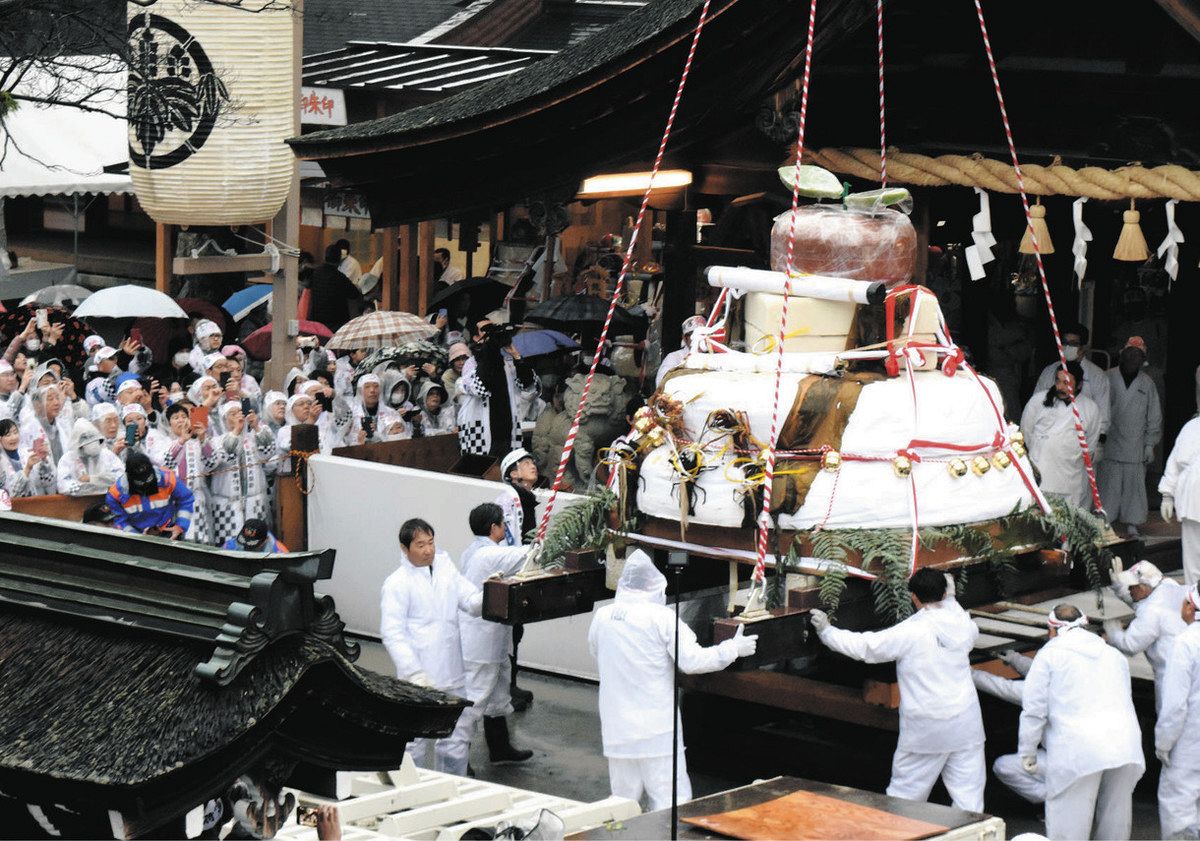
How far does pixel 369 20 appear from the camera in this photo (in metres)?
29.1

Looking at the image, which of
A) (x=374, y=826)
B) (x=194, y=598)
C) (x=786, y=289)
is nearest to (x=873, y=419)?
(x=786, y=289)

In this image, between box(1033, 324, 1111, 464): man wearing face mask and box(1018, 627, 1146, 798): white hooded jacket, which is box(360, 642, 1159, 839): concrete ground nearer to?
box(1018, 627, 1146, 798): white hooded jacket

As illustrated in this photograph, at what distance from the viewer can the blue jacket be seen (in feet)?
40.5

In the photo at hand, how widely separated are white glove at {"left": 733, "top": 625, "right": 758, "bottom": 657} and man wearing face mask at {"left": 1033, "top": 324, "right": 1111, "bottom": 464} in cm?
741

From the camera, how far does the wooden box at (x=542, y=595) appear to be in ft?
30.1

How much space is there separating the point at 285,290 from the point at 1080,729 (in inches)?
408

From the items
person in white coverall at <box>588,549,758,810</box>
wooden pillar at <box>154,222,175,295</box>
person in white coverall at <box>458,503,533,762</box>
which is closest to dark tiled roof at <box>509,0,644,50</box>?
wooden pillar at <box>154,222,175,295</box>

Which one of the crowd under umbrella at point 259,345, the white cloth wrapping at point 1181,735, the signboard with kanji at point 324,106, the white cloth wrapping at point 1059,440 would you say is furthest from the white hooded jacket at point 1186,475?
the signboard with kanji at point 324,106

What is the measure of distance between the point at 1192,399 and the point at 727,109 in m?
5.81

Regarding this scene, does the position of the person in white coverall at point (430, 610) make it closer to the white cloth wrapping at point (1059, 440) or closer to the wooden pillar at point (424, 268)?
the white cloth wrapping at point (1059, 440)

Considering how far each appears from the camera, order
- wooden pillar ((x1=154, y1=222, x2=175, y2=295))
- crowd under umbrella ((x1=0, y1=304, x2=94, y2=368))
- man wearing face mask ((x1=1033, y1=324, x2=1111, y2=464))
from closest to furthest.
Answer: man wearing face mask ((x1=1033, y1=324, x2=1111, y2=464))
crowd under umbrella ((x1=0, y1=304, x2=94, y2=368))
wooden pillar ((x1=154, y1=222, x2=175, y2=295))

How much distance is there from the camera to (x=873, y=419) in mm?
9164

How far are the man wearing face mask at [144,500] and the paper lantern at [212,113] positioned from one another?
14.8 feet

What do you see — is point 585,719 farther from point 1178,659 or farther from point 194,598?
point 194,598
